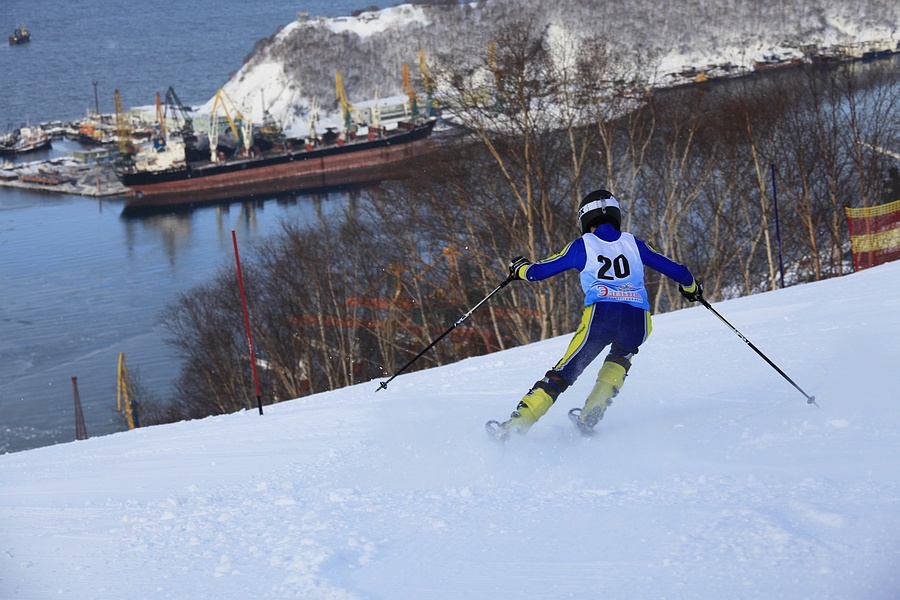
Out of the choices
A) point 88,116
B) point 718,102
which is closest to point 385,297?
point 718,102

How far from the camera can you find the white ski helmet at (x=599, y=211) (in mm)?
4371

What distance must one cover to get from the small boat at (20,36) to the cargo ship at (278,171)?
25182 millimetres

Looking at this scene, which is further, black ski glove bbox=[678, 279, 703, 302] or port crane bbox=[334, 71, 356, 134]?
port crane bbox=[334, 71, 356, 134]

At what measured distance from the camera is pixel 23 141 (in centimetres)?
6794

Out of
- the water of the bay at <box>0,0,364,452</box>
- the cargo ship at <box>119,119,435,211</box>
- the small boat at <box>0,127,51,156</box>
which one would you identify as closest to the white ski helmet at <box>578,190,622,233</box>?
the water of the bay at <box>0,0,364,452</box>

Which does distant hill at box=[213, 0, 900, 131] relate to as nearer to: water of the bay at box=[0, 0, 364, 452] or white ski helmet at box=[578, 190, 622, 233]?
water of the bay at box=[0, 0, 364, 452]

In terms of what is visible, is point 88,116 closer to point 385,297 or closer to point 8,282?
point 8,282

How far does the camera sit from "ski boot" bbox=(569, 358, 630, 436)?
4.23 m

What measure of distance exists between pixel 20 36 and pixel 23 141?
512 inches

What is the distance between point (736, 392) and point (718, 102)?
2207cm

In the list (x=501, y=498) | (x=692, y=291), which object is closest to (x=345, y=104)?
(x=692, y=291)

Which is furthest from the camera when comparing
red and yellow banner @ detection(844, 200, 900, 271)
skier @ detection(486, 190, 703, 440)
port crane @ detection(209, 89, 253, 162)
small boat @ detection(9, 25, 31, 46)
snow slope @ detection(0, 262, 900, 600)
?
small boat @ detection(9, 25, 31, 46)

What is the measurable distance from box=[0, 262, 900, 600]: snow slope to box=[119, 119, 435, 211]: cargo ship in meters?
49.1

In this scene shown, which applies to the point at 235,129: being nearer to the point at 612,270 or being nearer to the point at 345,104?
the point at 345,104
